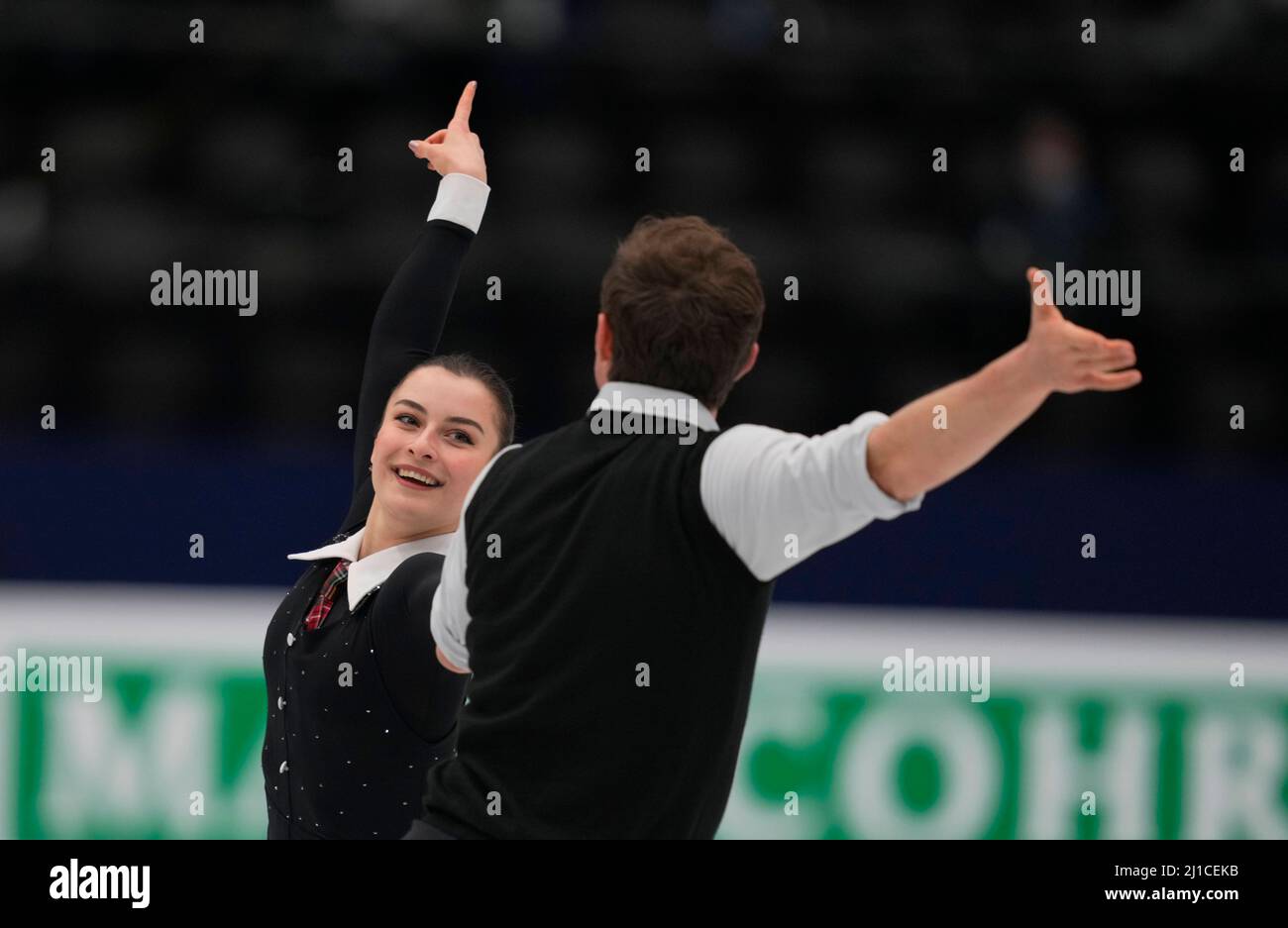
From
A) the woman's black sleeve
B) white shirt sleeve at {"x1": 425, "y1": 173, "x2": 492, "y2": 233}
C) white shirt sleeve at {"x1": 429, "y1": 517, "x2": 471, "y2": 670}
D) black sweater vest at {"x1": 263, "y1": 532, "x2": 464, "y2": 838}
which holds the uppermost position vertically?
white shirt sleeve at {"x1": 425, "y1": 173, "x2": 492, "y2": 233}

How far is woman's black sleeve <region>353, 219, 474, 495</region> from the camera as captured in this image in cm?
322

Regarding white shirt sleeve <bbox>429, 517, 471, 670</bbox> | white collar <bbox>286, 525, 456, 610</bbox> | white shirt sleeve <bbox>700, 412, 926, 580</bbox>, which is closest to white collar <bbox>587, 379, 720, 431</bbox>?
white shirt sleeve <bbox>700, 412, 926, 580</bbox>

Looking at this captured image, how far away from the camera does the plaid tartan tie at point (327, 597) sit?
2930mm

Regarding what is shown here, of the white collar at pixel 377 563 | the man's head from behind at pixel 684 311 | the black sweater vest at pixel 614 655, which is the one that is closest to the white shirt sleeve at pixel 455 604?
the black sweater vest at pixel 614 655

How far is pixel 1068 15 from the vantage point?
6.86m

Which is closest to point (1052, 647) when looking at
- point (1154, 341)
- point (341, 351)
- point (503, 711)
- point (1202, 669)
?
point (1202, 669)

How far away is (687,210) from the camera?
19.7 ft

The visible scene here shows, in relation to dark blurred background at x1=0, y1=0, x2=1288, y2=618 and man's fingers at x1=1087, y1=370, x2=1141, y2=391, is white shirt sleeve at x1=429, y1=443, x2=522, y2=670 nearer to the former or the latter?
man's fingers at x1=1087, y1=370, x2=1141, y2=391

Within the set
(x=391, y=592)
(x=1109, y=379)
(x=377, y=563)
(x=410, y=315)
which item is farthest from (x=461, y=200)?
(x=1109, y=379)

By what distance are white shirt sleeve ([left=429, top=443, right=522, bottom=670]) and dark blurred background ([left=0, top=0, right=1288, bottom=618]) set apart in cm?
286

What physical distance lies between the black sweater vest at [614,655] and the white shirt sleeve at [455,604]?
0.38ft

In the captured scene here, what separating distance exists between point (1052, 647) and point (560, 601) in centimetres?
339
